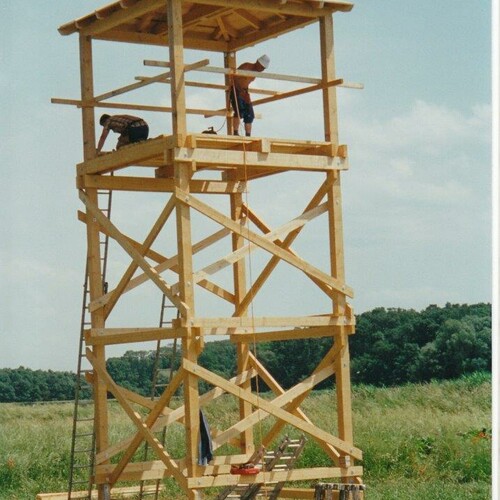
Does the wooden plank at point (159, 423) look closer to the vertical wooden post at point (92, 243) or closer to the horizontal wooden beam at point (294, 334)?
the vertical wooden post at point (92, 243)

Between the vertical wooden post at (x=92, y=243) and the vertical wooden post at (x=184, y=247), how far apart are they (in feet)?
8.07

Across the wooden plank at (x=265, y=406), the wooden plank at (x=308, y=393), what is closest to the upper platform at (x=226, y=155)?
the wooden plank at (x=308, y=393)

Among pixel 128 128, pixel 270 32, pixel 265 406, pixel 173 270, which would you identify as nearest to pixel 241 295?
pixel 173 270

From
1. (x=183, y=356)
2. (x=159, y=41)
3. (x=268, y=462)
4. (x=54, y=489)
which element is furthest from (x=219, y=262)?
(x=54, y=489)

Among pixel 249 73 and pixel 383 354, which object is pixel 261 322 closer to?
pixel 249 73

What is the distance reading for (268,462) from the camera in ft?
62.1

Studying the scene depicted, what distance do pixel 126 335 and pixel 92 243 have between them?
1.71 meters

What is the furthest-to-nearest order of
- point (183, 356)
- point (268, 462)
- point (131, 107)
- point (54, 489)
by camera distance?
point (54, 489)
point (131, 107)
point (268, 462)
point (183, 356)

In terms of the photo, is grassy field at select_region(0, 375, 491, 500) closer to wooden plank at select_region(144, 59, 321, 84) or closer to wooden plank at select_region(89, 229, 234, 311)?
wooden plank at select_region(89, 229, 234, 311)

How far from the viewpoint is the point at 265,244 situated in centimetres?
1870

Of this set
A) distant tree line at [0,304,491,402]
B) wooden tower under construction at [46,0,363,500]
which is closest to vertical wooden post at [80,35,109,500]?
wooden tower under construction at [46,0,363,500]

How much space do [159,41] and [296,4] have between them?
254cm

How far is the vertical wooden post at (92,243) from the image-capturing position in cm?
1997

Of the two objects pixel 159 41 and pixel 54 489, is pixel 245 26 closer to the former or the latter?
pixel 159 41
